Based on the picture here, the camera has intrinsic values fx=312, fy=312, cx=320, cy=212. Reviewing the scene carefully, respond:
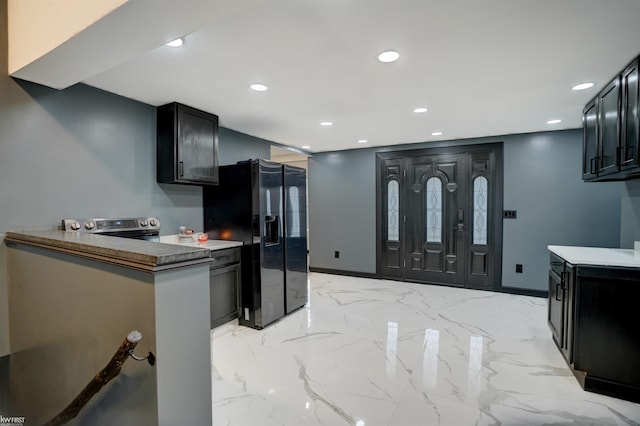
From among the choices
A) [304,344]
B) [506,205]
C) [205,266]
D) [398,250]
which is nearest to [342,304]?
[304,344]

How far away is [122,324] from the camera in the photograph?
127cm

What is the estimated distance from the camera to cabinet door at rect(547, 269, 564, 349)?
8.43 feet

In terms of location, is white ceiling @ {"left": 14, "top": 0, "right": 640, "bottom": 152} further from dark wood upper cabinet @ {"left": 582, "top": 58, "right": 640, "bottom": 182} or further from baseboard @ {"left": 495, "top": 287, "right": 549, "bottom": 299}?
baseboard @ {"left": 495, "top": 287, "right": 549, "bottom": 299}

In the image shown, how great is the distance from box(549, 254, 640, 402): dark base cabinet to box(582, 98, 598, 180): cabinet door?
3.82ft

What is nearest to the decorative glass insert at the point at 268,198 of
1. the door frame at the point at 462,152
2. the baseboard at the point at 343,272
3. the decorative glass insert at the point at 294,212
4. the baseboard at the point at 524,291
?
the decorative glass insert at the point at 294,212

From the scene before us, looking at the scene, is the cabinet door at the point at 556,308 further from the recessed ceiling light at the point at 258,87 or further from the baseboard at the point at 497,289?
the recessed ceiling light at the point at 258,87

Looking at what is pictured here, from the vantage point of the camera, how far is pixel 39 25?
1.89 m

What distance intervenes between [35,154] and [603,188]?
607 cm

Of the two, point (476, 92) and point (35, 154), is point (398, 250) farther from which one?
point (35, 154)

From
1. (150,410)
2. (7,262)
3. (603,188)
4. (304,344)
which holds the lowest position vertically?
(304,344)

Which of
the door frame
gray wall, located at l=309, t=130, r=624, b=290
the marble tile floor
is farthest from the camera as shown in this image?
the door frame

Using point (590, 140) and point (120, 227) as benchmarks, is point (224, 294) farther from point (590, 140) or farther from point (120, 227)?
point (590, 140)

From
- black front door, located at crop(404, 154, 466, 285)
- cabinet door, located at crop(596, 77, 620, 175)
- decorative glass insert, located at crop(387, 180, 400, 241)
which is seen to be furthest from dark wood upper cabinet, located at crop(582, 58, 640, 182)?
decorative glass insert, located at crop(387, 180, 400, 241)

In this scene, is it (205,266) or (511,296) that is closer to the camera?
(205,266)
